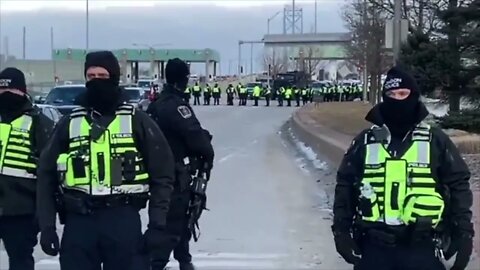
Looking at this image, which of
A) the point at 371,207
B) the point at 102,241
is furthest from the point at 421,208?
the point at 102,241

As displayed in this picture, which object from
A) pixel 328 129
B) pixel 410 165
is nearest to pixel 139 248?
pixel 410 165

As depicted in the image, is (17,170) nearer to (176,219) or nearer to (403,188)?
(176,219)

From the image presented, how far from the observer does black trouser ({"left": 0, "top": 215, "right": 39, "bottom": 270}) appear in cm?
688

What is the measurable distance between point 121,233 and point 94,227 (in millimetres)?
154

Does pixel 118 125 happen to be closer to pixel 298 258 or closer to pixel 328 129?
pixel 298 258

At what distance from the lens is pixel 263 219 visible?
13008mm

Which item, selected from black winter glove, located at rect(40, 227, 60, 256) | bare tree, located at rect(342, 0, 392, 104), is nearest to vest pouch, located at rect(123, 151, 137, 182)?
black winter glove, located at rect(40, 227, 60, 256)

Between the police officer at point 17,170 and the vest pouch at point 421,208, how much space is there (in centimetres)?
279

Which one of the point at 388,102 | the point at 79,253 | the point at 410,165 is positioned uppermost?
the point at 388,102

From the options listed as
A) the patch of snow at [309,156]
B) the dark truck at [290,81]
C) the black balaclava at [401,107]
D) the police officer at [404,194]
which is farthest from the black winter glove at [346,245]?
the dark truck at [290,81]

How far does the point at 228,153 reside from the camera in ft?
81.4

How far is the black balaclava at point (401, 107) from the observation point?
538cm

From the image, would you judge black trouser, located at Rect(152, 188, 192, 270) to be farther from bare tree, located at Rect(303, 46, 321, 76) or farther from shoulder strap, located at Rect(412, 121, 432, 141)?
bare tree, located at Rect(303, 46, 321, 76)

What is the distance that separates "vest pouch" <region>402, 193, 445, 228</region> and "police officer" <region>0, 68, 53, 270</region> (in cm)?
279
